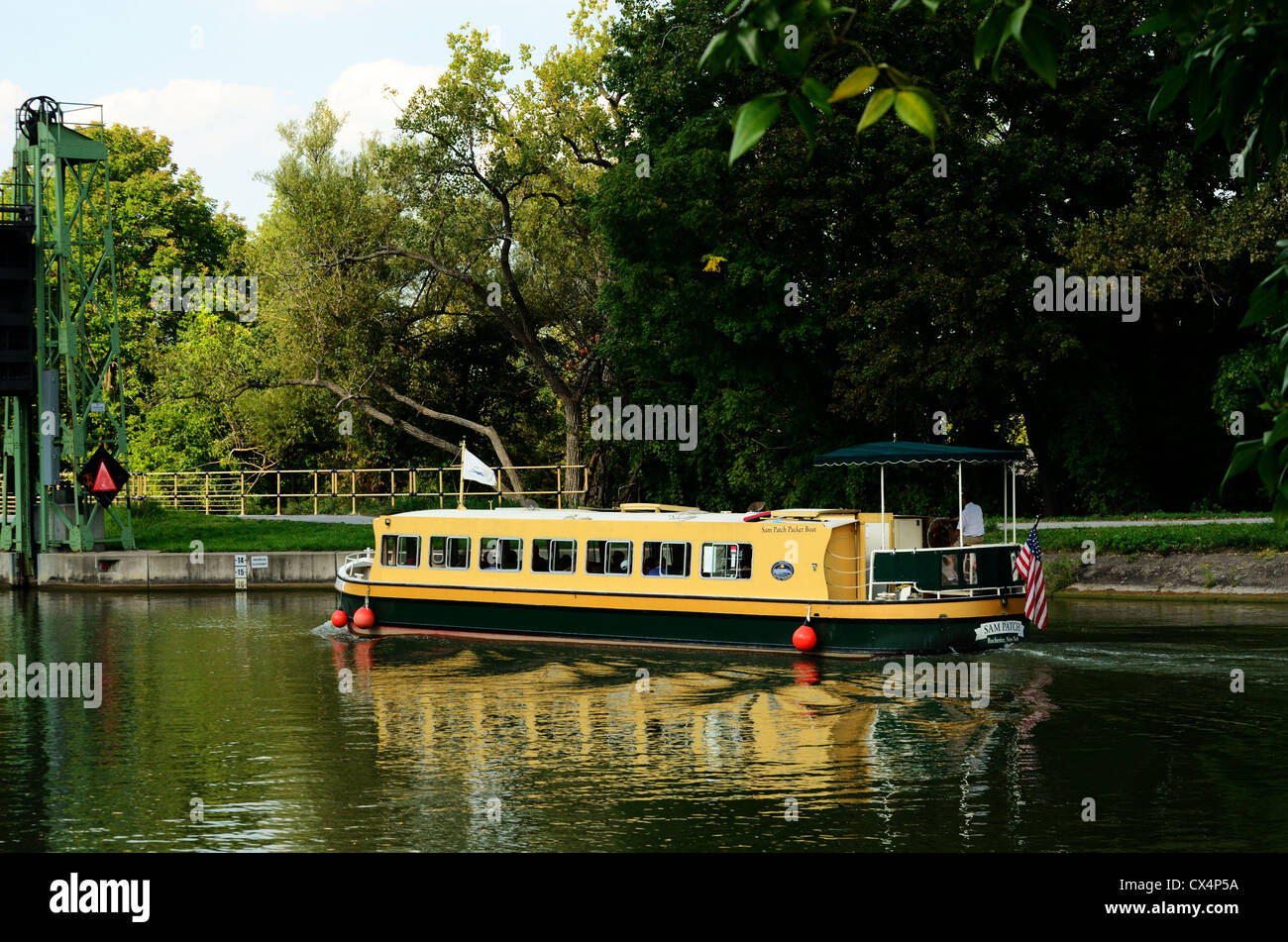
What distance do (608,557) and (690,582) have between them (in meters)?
2.00

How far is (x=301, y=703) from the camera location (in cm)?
2202

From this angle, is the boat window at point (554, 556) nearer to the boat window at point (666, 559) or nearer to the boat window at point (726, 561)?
the boat window at point (666, 559)

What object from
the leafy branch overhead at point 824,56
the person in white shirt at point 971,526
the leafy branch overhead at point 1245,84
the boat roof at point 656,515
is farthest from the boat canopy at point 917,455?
the leafy branch overhead at point 824,56

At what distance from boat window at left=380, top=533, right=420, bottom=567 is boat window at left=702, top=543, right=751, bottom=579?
715 cm

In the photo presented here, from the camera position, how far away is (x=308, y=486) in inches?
2301

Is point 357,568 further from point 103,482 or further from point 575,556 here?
point 103,482

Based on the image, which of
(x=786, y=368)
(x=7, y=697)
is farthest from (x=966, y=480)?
(x=7, y=697)

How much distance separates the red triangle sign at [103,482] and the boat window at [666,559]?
68.9 feet

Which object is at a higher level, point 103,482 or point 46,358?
point 46,358

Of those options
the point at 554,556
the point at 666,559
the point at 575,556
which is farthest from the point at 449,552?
the point at 666,559

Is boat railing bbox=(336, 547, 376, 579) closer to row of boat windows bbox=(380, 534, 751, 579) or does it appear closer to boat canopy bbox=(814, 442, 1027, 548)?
row of boat windows bbox=(380, 534, 751, 579)

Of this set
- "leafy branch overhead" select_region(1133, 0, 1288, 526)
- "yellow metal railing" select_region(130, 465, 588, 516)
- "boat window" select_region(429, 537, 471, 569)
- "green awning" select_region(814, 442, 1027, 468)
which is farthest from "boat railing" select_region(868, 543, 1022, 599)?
"yellow metal railing" select_region(130, 465, 588, 516)

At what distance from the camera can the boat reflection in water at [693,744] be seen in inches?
573

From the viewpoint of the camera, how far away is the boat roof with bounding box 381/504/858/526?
27750 millimetres
